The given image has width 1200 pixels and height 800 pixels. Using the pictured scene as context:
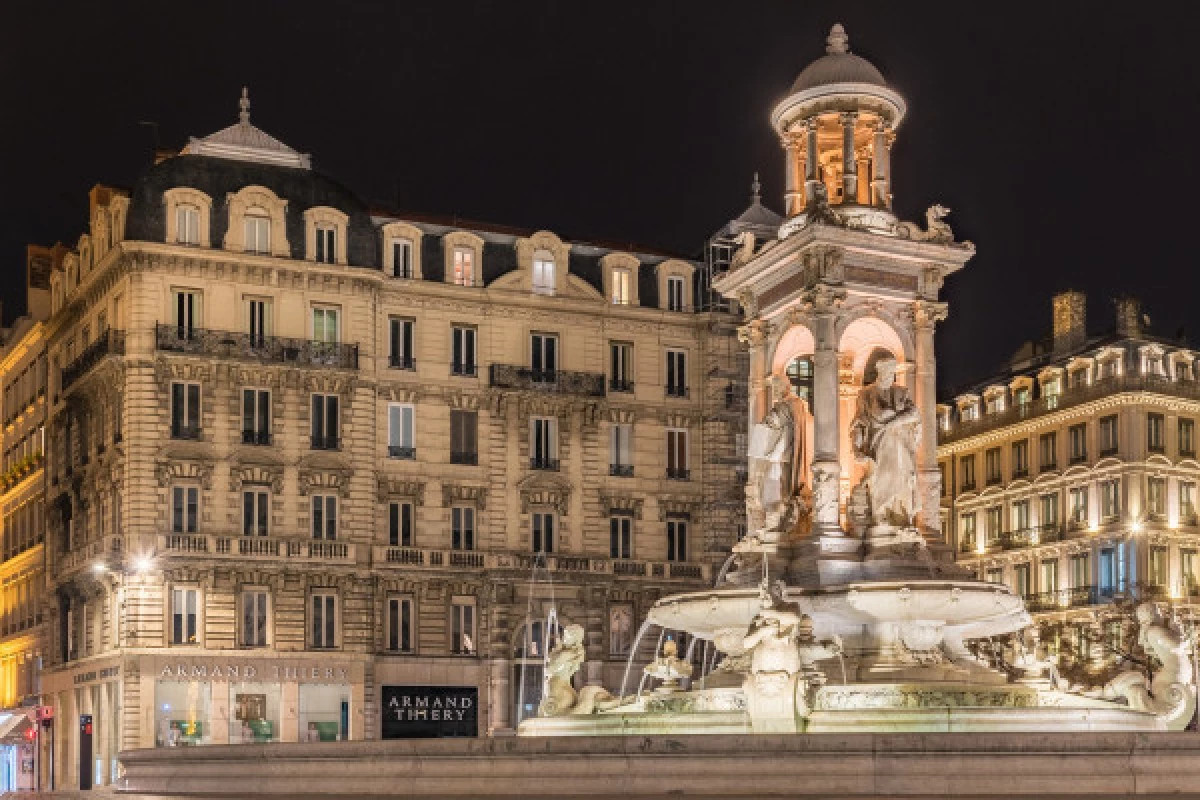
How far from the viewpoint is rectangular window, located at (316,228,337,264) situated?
191ft

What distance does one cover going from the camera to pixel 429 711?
57719 mm

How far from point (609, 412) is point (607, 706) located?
37.1 m

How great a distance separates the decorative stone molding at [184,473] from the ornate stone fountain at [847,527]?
100 feet

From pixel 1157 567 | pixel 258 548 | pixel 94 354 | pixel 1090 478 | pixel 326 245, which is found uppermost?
pixel 326 245

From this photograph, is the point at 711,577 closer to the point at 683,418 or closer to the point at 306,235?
the point at 683,418

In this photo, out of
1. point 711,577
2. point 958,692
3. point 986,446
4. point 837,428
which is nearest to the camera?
point 958,692

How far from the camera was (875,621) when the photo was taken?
23516 millimetres

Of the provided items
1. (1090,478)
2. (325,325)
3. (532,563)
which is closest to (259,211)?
(325,325)

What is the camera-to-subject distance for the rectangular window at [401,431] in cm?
5891

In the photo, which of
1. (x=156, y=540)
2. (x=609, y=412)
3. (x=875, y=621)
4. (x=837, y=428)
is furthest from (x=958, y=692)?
(x=609, y=412)

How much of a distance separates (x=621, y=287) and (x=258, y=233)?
12.1 meters

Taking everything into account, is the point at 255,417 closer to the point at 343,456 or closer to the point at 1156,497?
the point at 343,456

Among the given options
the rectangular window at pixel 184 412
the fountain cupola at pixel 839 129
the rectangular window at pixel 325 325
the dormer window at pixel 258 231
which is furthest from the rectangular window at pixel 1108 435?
the fountain cupola at pixel 839 129

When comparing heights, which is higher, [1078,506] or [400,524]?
[1078,506]
